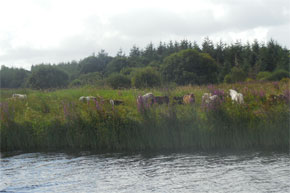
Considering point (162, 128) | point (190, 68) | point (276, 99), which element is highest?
point (190, 68)

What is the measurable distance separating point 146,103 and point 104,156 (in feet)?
8.93

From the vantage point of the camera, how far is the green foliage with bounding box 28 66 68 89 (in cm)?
5538

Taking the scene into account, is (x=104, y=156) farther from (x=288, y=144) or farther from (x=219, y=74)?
(x=219, y=74)

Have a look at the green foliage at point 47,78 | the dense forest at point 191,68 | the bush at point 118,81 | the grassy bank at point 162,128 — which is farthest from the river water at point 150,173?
the green foliage at point 47,78

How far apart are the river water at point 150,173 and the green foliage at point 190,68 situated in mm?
58526

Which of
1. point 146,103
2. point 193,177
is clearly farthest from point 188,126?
point 193,177

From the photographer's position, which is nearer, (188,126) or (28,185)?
(28,185)

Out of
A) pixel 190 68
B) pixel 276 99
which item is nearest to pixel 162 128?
pixel 276 99

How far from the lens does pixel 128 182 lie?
7.91 m

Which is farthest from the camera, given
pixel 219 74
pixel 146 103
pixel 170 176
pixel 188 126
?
pixel 219 74

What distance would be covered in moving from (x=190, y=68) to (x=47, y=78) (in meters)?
30.9

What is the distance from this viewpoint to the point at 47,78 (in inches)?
2240

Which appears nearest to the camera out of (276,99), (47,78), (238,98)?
(276,99)

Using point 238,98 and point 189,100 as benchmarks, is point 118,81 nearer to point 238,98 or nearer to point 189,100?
point 189,100
